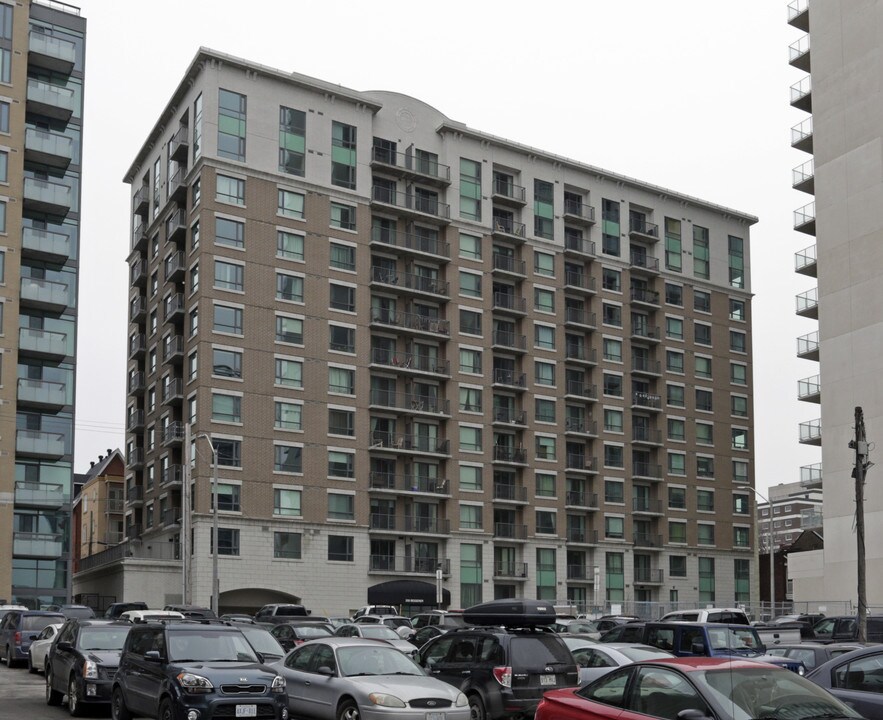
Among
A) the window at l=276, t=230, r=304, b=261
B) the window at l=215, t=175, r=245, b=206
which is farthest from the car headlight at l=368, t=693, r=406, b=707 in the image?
the window at l=215, t=175, r=245, b=206

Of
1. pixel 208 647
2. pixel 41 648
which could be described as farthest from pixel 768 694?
pixel 41 648

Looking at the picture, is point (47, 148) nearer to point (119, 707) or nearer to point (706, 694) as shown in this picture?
point (119, 707)

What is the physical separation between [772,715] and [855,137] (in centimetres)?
5903

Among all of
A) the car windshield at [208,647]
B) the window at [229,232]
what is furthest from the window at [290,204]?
the car windshield at [208,647]

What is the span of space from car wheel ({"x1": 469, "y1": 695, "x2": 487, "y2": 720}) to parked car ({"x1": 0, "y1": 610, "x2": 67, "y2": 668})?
17.5 metres

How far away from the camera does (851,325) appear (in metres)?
64.0

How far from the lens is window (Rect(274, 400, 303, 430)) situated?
7369cm

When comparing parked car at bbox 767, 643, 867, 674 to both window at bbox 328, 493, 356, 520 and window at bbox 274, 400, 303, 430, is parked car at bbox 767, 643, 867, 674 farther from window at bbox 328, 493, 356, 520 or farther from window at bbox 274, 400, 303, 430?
window at bbox 328, 493, 356, 520

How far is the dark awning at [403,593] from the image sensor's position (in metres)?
74.8

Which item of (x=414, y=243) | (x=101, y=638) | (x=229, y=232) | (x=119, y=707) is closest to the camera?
(x=119, y=707)

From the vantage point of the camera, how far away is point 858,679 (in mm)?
15766

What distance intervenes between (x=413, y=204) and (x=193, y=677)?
6642 centimetres

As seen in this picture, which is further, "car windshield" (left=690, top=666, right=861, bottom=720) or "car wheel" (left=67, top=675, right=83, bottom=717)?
"car wheel" (left=67, top=675, right=83, bottom=717)

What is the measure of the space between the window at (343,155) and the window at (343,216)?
149cm
